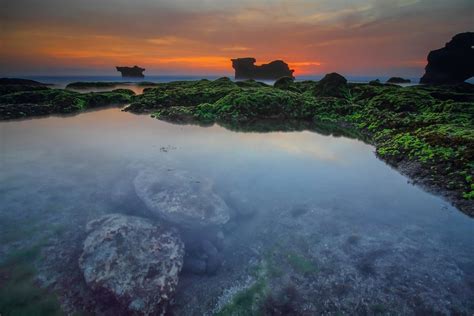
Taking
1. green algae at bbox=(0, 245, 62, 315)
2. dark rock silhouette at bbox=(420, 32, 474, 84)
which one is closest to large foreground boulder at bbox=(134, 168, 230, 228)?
green algae at bbox=(0, 245, 62, 315)

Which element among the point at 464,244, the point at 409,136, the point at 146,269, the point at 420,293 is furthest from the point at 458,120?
the point at 146,269

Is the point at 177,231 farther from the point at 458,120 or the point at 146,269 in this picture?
the point at 458,120

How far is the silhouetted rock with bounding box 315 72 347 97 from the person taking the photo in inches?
1586

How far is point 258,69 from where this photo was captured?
174 m

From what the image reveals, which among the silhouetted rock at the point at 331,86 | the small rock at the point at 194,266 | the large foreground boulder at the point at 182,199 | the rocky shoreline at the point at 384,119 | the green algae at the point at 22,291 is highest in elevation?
the silhouetted rock at the point at 331,86

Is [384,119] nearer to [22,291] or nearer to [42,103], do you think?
[22,291]

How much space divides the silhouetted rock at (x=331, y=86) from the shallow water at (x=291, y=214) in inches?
968

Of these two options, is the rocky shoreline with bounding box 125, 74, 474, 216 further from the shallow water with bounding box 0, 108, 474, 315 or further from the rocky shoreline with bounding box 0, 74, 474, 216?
the shallow water with bounding box 0, 108, 474, 315

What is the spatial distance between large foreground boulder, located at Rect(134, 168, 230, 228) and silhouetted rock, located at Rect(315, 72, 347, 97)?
34497 mm

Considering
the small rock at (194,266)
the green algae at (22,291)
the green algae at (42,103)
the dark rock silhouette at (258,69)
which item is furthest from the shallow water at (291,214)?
the dark rock silhouette at (258,69)

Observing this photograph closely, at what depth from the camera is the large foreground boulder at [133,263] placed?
19.0 ft

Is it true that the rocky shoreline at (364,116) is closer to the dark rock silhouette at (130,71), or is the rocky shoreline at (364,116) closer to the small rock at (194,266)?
the small rock at (194,266)

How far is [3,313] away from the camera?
5379mm

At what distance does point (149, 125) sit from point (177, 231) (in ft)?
64.3
